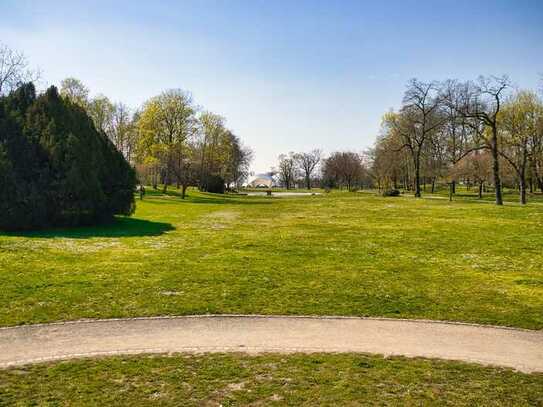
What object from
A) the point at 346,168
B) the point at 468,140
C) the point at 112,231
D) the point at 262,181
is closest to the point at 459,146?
the point at 468,140

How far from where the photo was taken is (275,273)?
15539mm

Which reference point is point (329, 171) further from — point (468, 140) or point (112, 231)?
point (112, 231)

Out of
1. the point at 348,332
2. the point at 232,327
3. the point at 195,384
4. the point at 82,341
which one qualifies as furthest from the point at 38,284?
the point at 348,332

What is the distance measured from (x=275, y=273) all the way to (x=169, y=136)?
172 feet

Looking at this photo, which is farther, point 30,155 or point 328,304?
point 30,155

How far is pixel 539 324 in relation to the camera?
1077 centimetres

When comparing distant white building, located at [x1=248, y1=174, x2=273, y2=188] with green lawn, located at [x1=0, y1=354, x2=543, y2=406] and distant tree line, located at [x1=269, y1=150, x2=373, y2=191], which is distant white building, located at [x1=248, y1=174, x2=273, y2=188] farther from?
green lawn, located at [x1=0, y1=354, x2=543, y2=406]

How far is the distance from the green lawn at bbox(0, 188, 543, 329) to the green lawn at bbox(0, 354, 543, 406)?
9.63 feet

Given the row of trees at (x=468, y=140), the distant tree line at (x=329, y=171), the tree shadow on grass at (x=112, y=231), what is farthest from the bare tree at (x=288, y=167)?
the tree shadow on grass at (x=112, y=231)

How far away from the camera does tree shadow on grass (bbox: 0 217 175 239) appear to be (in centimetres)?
2292

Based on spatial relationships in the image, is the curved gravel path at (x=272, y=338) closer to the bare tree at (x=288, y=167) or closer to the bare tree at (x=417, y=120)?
the bare tree at (x=417, y=120)

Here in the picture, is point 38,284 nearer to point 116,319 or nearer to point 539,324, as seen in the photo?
point 116,319

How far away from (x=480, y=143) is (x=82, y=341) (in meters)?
69.4

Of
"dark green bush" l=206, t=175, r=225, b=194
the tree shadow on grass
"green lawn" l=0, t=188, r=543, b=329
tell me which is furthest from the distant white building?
"green lawn" l=0, t=188, r=543, b=329
